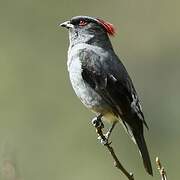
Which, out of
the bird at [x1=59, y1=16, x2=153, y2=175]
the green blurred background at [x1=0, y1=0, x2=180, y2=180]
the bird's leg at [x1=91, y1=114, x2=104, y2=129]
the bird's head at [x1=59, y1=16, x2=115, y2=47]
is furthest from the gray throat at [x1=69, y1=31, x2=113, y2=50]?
the green blurred background at [x1=0, y1=0, x2=180, y2=180]

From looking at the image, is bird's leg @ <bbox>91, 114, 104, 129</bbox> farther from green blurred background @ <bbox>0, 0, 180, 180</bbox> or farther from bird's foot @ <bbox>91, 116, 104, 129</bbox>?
green blurred background @ <bbox>0, 0, 180, 180</bbox>

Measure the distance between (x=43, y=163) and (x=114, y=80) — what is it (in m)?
5.45

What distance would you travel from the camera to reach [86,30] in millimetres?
9109

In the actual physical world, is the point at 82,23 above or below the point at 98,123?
above

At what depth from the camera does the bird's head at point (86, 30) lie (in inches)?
357

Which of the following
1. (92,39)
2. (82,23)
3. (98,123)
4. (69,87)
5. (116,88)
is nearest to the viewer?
(98,123)

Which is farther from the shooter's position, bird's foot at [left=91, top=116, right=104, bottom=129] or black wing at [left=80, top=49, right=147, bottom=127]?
black wing at [left=80, top=49, right=147, bottom=127]

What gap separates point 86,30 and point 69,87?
7676mm

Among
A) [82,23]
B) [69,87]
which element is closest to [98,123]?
[82,23]

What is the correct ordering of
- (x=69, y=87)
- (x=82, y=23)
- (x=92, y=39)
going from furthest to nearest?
(x=69, y=87), (x=82, y=23), (x=92, y=39)

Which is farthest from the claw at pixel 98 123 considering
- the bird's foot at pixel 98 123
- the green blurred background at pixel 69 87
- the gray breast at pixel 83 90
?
the green blurred background at pixel 69 87

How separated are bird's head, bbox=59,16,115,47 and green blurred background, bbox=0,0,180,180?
2.44m

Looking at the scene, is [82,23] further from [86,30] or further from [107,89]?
[107,89]

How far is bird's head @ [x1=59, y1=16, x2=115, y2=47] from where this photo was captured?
9062mm
